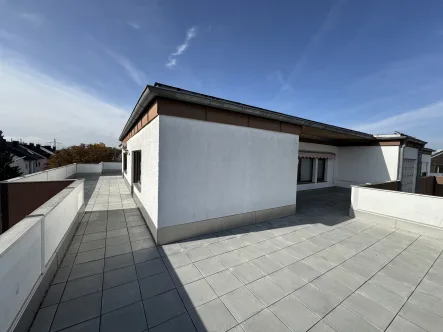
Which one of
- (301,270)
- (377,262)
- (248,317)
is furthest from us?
(377,262)

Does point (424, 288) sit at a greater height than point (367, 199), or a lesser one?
lesser

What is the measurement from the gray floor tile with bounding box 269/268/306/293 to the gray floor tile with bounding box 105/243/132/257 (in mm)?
2867

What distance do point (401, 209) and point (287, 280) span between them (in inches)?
184

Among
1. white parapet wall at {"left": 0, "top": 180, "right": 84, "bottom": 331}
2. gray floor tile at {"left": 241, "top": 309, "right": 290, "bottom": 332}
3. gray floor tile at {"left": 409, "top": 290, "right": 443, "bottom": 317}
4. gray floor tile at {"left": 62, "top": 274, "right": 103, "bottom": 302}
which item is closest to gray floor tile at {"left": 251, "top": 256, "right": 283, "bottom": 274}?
gray floor tile at {"left": 241, "top": 309, "right": 290, "bottom": 332}

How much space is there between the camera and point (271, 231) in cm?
474

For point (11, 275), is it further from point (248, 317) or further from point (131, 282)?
point (248, 317)

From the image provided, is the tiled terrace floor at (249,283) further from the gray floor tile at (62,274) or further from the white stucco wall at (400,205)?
the white stucco wall at (400,205)

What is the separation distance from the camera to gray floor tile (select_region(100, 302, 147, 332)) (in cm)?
200

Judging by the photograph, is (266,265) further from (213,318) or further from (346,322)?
(213,318)

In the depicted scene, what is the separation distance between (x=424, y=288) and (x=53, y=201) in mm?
6351

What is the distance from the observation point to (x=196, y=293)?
8.39 feet

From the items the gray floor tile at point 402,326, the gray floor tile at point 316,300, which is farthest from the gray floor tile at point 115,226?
the gray floor tile at point 402,326

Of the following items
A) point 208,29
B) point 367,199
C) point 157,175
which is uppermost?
point 208,29

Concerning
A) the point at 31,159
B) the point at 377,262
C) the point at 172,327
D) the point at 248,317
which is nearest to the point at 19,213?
the point at 172,327
